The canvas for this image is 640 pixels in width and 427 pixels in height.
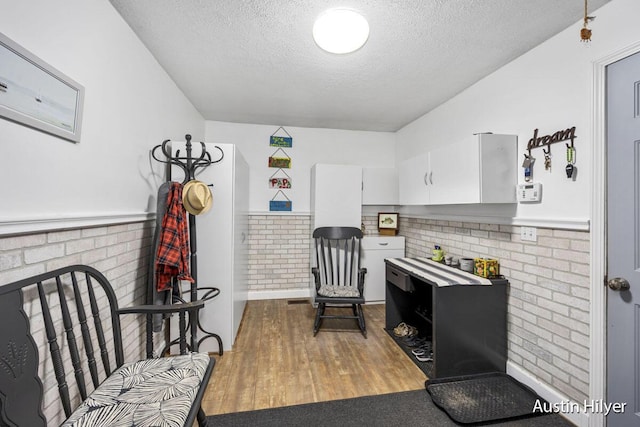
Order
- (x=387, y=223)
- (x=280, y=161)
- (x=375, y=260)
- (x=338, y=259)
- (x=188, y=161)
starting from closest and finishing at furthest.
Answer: (x=188, y=161) < (x=338, y=259) < (x=375, y=260) < (x=280, y=161) < (x=387, y=223)

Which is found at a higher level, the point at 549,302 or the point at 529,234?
the point at 529,234

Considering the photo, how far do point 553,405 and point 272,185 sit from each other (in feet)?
11.5

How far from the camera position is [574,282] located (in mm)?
1710

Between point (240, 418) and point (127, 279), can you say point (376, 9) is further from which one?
point (240, 418)

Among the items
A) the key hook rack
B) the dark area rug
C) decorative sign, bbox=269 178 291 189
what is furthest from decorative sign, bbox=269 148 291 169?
the dark area rug

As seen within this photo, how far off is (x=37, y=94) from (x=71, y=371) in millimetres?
1275

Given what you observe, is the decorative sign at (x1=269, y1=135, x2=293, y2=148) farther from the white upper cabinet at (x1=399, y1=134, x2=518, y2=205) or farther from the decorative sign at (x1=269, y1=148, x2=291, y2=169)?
the white upper cabinet at (x1=399, y1=134, x2=518, y2=205)

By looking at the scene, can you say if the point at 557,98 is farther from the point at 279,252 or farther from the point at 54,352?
the point at 279,252

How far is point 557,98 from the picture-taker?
1820 millimetres

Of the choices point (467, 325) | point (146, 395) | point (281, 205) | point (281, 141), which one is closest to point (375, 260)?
point (281, 205)

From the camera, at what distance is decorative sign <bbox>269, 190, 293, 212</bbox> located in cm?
391

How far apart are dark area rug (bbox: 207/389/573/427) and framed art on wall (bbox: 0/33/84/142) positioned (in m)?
1.81

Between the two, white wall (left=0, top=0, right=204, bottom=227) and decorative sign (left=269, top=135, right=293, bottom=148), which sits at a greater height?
decorative sign (left=269, top=135, right=293, bottom=148)

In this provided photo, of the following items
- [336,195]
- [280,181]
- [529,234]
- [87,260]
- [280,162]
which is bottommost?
[87,260]
